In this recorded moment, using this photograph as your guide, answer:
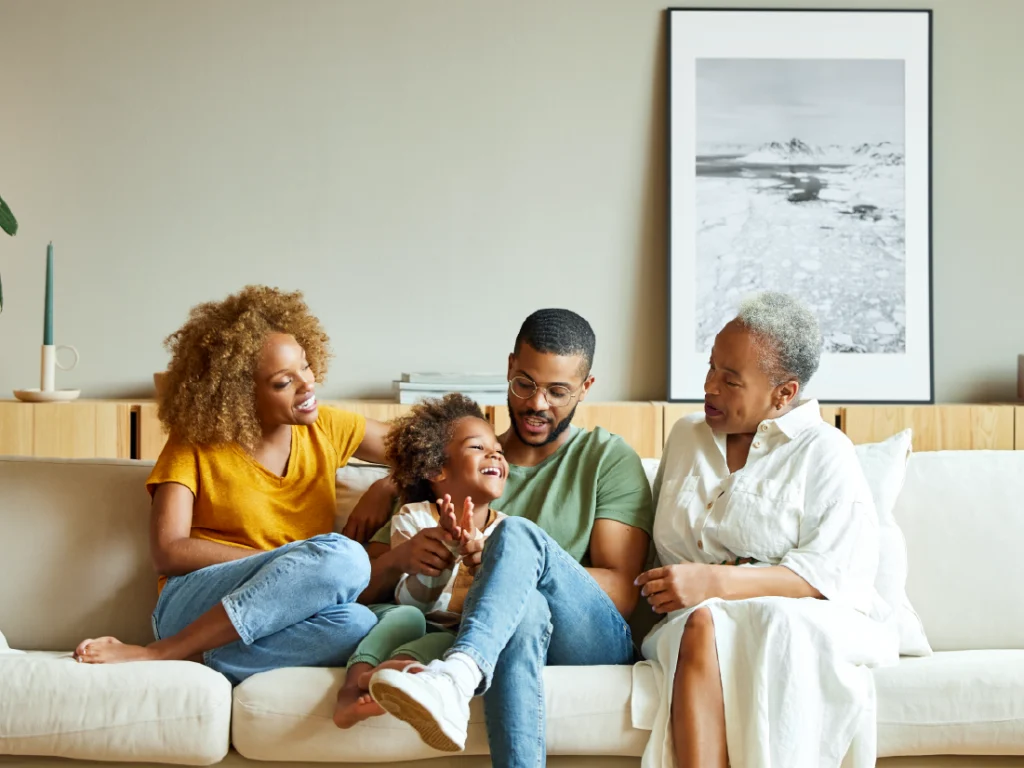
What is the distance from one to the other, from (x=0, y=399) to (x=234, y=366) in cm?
162

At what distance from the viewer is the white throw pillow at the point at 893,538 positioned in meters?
2.09

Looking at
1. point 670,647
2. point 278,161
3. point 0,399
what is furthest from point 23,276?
point 670,647

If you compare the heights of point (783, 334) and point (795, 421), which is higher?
point (783, 334)

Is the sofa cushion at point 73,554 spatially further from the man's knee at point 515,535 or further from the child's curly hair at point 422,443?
the man's knee at point 515,535

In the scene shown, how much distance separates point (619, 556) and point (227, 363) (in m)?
0.89

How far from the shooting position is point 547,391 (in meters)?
2.17

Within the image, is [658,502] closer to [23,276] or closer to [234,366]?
[234,366]

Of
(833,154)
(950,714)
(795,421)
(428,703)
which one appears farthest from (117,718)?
(833,154)

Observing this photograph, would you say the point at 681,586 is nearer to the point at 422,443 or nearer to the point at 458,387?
the point at 422,443

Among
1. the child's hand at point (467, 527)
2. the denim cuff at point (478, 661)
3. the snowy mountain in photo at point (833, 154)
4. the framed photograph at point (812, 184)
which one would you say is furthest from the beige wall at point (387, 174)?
the denim cuff at point (478, 661)

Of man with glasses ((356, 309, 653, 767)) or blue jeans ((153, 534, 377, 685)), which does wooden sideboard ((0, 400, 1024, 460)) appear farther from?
blue jeans ((153, 534, 377, 685))

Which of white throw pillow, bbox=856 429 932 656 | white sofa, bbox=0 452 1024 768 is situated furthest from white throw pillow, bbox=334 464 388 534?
white throw pillow, bbox=856 429 932 656

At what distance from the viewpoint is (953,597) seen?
7.32 feet

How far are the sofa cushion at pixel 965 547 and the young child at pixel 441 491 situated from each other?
88cm
